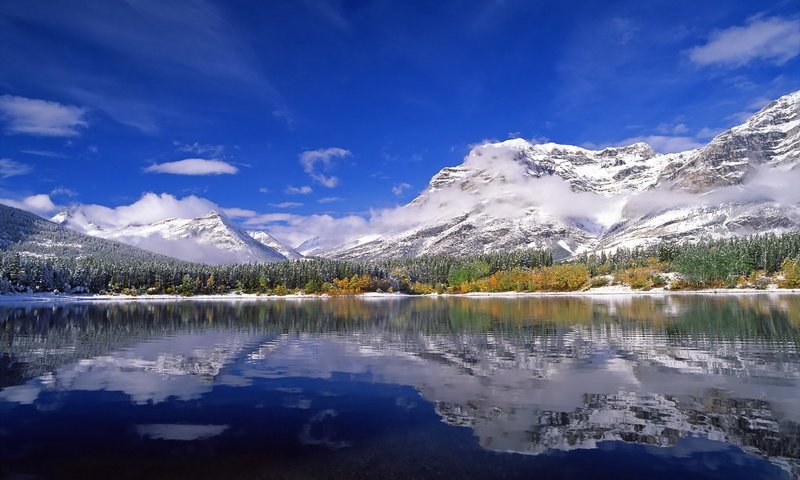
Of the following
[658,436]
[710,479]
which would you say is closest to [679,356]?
[658,436]

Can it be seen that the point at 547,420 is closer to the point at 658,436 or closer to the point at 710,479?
the point at 658,436

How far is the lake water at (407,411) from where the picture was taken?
59.6 ft

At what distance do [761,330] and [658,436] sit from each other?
49.8 metres

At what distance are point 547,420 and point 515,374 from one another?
11.6 m

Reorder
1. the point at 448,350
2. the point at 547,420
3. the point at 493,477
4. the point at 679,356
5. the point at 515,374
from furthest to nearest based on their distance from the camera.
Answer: the point at 448,350
the point at 679,356
the point at 515,374
the point at 547,420
the point at 493,477

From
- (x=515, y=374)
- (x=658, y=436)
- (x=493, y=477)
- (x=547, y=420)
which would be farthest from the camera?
(x=515, y=374)

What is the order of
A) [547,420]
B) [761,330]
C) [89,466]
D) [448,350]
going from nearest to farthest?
[89,466]
[547,420]
[448,350]
[761,330]

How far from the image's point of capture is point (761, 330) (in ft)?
194

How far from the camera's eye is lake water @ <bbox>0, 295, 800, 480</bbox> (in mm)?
18172

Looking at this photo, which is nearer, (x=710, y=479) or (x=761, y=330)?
(x=710, y=479)

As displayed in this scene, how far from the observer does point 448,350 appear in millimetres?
49156

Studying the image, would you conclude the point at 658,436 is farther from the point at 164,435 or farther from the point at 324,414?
the point at 164,435

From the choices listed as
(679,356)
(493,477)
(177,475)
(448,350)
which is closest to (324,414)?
(177,475)

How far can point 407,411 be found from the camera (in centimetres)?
2564
